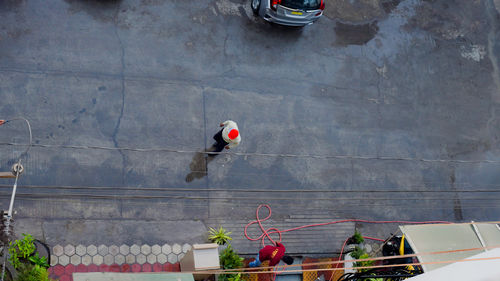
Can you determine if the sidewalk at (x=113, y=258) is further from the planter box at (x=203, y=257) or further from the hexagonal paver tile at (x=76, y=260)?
the planter box at (x=203, y=257)

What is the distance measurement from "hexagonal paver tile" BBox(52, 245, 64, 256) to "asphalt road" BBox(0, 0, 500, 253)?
0.23 metres

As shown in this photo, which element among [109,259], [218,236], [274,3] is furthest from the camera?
[274,3]

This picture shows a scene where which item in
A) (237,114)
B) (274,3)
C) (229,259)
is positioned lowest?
(229,259)

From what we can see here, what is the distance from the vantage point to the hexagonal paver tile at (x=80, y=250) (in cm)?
948

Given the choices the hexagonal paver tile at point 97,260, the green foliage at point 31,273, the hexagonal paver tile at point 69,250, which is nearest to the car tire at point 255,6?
the hexagonal paver tile at point 97,260

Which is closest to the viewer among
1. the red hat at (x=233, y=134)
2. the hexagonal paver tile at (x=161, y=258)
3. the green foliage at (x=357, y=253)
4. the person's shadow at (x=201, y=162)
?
the hexagonal paver tile at (x=161, y=258)

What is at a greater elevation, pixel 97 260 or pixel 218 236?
pixel 218 236

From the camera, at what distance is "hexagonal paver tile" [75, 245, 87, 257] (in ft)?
31.1

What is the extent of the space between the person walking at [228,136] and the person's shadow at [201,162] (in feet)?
0.89

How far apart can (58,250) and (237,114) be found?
4794 mm

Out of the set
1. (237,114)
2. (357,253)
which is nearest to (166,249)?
(237,114)

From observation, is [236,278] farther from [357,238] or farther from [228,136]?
[357,238]

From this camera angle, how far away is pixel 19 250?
28.4ft

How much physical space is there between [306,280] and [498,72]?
8797 millimetres
